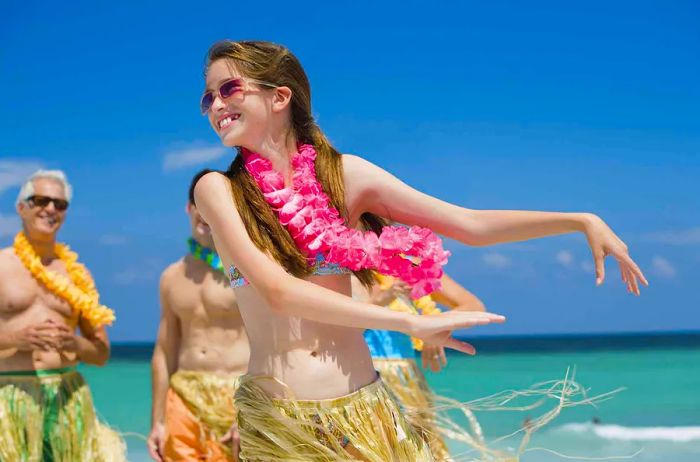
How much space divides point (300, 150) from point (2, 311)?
313 cm

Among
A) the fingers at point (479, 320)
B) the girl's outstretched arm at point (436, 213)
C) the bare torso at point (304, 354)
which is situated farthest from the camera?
the girl's outstretched arm at point (436, 213)

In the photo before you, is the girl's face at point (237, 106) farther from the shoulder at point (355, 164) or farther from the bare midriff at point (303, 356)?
the bare midriff at point (303, 356)

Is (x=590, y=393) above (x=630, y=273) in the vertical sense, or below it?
above

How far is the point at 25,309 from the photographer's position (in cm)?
534

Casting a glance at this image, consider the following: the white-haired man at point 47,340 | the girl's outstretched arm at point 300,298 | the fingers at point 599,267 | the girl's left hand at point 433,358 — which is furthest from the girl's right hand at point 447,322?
the white-haired man at point 47,340

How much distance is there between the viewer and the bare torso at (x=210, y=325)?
5203mm

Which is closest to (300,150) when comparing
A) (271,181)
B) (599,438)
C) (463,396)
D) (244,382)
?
(271,181)

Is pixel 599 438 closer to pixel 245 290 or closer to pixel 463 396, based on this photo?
pixel 463 396

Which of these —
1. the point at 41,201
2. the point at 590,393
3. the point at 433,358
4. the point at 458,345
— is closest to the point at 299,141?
the point at 458,345

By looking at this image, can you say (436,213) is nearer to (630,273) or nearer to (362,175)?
(362,175)

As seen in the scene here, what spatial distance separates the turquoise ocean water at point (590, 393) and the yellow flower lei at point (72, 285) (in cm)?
213

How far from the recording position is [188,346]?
528cm

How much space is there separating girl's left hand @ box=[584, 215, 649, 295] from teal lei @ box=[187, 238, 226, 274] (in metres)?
3.13

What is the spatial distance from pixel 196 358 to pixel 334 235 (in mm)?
2882
